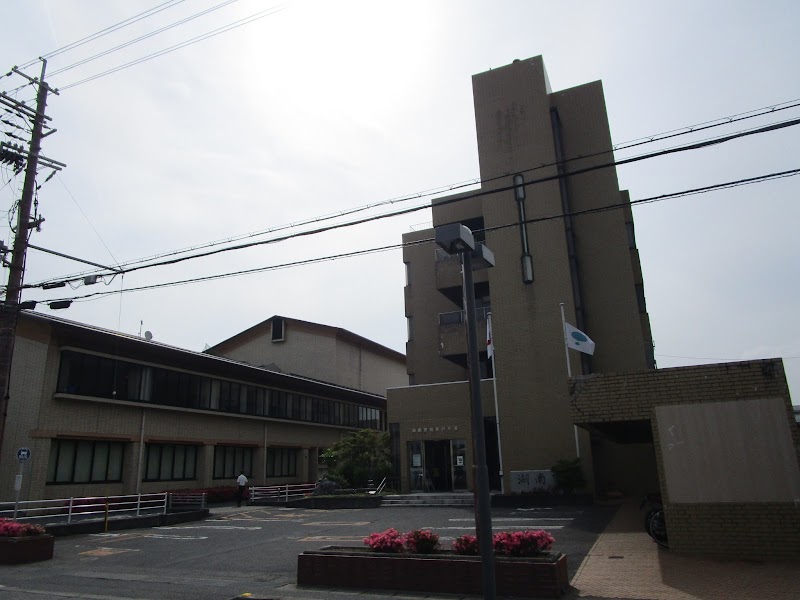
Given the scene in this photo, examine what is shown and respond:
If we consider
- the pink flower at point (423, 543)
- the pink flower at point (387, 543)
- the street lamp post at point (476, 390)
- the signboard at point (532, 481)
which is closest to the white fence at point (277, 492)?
the signboard at point (532, 481)

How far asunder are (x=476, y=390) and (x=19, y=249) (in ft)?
51.8

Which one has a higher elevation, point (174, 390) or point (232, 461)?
point (174, 390)

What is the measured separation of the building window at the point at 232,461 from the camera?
35.2 m

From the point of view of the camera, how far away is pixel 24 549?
14602mm

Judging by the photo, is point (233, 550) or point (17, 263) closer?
point (233, 550)

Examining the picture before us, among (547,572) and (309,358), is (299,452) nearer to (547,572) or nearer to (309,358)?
(309,358)

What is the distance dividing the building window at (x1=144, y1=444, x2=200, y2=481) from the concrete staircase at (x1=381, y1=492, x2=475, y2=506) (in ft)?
39.0

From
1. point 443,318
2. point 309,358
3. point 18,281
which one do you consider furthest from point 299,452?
point 18,281

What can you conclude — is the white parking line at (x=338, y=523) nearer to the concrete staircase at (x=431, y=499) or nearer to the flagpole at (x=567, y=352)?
the concrete staircase at (x=431, y=499)

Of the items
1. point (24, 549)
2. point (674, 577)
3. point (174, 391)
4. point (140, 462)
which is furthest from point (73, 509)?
point (674, 577)

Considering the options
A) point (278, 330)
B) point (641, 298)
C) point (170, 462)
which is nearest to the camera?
point (170, 462)

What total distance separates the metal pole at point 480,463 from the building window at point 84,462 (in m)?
24.5

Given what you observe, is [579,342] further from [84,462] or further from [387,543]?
[84,462]

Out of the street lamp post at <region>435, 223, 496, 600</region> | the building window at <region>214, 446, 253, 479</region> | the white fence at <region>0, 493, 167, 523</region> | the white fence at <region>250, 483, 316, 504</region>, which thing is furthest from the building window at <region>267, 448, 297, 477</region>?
the street lamp post at <region>435, 223, 496, 600</region>
